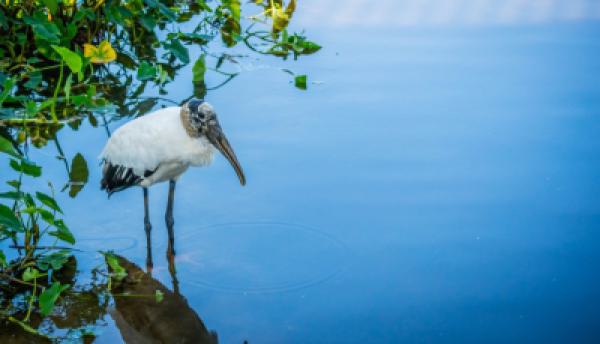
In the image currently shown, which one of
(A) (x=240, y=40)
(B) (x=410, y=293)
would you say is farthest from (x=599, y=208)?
(A) (x=240, y=40)

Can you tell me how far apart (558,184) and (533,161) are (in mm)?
316

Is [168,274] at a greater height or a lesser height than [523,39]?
lesser

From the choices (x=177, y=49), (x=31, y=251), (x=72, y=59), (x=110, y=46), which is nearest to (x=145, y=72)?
(x=110, y=46)

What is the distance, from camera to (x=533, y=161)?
4.94 m

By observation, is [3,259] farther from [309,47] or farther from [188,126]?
[309,47]

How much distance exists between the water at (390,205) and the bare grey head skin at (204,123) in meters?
0.45

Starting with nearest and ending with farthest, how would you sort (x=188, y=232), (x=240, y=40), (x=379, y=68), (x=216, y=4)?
(x=188, y=232) → (x=379, y=68) → (x=240, y=40) → (x=216, y=4)

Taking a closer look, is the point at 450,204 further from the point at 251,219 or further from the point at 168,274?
the point at 168,274

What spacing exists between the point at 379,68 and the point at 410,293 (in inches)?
119

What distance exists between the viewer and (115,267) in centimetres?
370

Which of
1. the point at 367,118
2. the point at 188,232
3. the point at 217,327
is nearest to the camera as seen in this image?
the point at 217,327

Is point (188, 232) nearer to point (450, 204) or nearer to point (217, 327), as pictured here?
point (217, 327)

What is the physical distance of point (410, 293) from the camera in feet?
12.0

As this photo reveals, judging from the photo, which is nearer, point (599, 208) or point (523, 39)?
point (599, 208)
